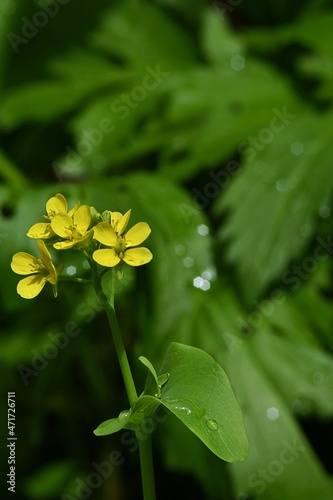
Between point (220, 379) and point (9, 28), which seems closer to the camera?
→ point (220, 379)

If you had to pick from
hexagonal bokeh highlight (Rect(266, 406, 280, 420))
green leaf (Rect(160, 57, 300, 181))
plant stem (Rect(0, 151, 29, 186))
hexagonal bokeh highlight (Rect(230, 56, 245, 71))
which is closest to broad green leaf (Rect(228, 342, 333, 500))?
hexagonal bokeh highlight (Rect(266, 406, 280, 420))

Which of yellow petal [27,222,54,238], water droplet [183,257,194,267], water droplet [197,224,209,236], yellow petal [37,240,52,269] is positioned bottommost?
water droplet [183,257,194,267]

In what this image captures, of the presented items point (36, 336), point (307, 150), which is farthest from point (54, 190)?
point (307, 150)

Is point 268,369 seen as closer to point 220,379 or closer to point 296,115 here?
point 296,115

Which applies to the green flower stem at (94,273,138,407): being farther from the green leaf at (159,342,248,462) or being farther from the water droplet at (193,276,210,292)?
the water droplet at (193,276,210,292)

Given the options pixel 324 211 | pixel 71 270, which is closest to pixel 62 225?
pixel 71 270

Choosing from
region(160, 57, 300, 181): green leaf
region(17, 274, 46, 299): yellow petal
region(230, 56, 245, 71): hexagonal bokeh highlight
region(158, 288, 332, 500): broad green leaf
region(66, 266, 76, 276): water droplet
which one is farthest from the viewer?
region(230, 56, 245, 71): hexagonal bokeh highlight
